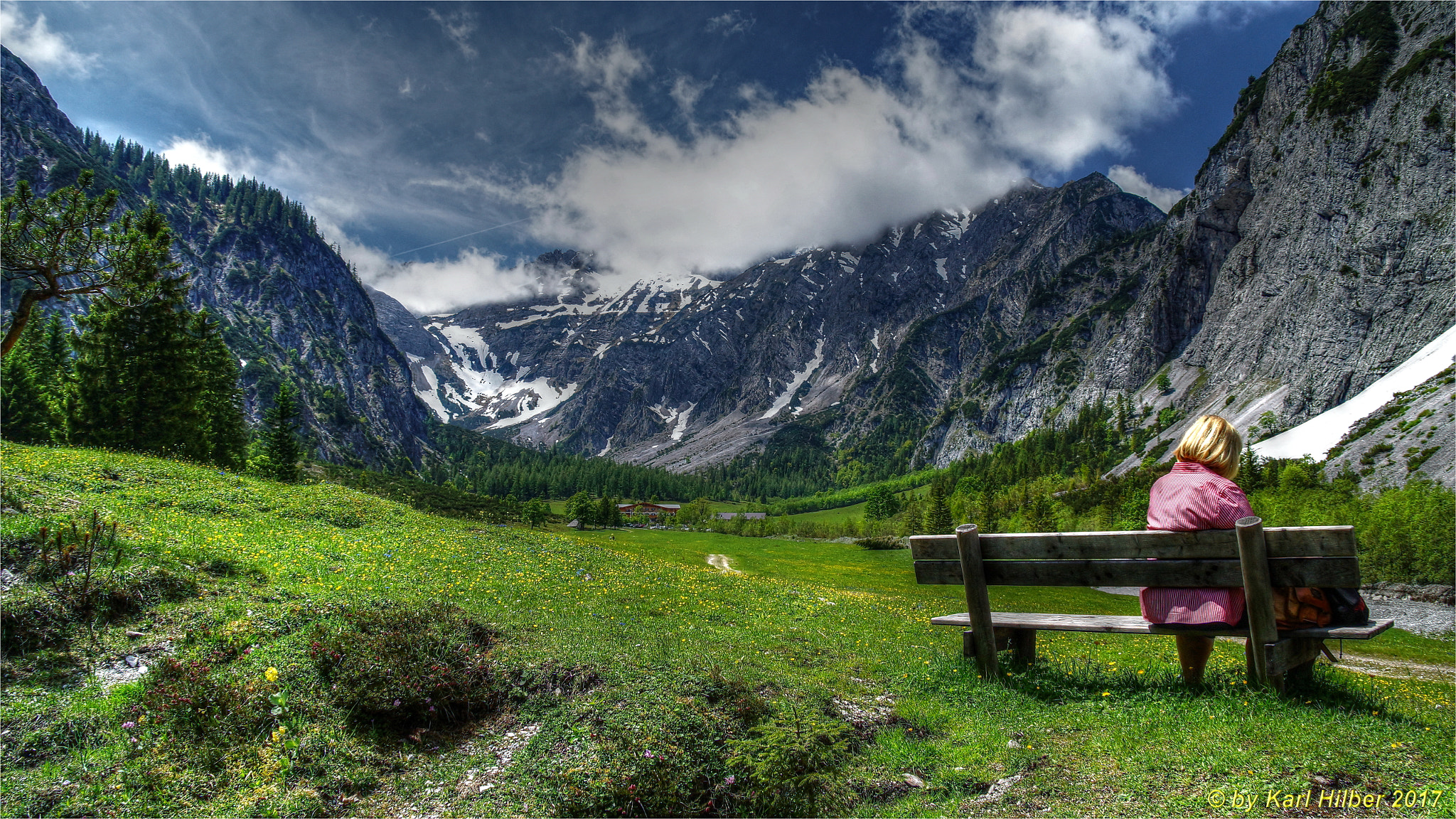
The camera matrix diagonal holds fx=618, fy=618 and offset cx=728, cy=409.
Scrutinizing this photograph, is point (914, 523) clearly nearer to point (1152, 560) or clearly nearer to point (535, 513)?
point (535, 513)

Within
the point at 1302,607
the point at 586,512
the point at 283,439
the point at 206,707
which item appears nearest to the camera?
the point at 1302,607

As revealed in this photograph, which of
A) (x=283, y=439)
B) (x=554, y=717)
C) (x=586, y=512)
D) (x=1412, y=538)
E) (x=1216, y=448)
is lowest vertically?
(x=1412, y=538)

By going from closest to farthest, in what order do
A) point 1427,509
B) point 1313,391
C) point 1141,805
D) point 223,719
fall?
point 1141,805 → point 223,719 → point 1427,509 → point 1313,391

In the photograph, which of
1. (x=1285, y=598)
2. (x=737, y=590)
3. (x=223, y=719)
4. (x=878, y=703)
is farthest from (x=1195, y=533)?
(x=737, y=590)

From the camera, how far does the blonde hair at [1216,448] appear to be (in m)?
8.00

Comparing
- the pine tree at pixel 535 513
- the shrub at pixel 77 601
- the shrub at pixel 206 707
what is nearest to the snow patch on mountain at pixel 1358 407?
the pine tree at pixel 535 513

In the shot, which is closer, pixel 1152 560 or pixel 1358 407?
pixel 1152 560

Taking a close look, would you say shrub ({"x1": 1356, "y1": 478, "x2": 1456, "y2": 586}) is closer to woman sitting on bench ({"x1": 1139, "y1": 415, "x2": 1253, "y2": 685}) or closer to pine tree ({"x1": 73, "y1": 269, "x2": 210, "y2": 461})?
woman sitting on bench ({"x1": 1139, "y1": 415, "x2": 1253, "y2": 685})

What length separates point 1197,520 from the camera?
25.1 feet

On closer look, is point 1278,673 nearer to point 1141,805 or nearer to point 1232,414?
point 1141,805

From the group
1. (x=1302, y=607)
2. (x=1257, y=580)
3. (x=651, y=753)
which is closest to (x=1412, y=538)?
(x=1302, y=607)

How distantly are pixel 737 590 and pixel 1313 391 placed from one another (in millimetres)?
204379

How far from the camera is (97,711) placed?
7621 mm

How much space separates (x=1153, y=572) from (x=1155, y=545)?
1.19 feet
